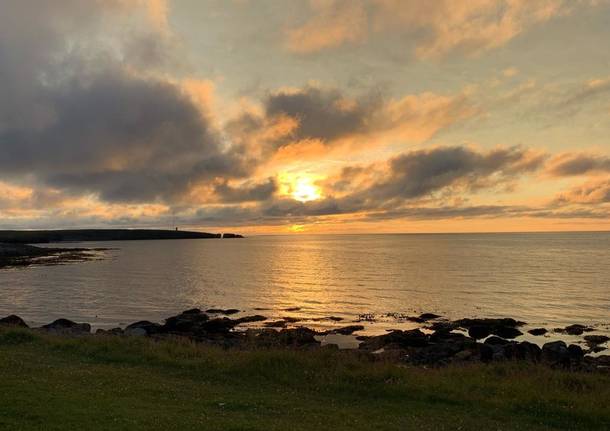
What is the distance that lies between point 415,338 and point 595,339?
14.5m

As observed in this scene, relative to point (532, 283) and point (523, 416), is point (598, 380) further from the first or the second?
point (532, 283)

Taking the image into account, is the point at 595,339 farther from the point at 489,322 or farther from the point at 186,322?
the point at 186,322

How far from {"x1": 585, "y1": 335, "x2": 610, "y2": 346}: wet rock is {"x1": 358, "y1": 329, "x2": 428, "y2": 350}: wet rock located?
12583 millimetres

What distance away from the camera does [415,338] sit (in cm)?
3734

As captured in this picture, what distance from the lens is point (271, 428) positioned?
13.6 m

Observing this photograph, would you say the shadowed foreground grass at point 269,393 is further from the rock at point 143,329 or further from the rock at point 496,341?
the rock at point 496,341

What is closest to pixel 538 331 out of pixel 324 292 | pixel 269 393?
pixel 324 292

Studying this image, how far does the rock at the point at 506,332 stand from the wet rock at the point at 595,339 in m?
5.23

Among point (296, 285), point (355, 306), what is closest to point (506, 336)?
point (355, 306)

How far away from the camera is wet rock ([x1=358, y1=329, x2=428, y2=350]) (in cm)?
3616

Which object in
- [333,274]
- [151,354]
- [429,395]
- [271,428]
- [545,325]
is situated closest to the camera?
[271,428]

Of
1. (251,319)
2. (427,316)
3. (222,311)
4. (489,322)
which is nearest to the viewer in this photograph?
(489,322)

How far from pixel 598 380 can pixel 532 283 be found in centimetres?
5530

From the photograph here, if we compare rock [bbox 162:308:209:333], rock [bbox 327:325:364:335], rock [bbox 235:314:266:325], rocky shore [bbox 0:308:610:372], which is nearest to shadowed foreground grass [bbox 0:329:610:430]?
rocky shore [bbox 0:308:610:372]
